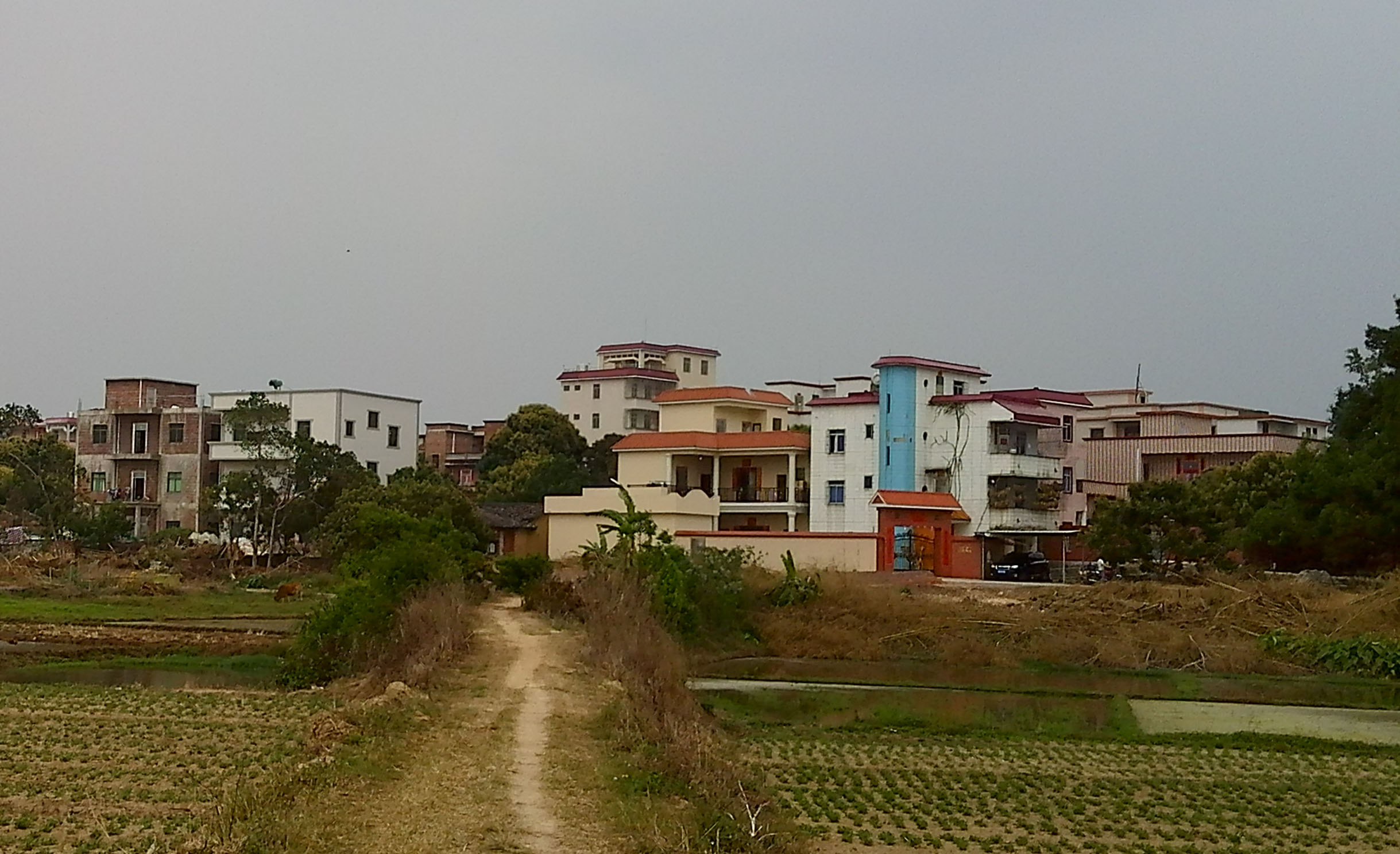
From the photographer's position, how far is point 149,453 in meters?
67.8

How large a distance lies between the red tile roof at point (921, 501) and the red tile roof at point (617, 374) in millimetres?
30257

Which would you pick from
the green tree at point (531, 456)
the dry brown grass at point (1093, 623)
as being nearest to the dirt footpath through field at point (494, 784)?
the dry brown grass at point (1093, 623)

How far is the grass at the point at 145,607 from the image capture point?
41375mm

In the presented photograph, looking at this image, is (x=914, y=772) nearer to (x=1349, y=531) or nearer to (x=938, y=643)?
(x=938, y=643)

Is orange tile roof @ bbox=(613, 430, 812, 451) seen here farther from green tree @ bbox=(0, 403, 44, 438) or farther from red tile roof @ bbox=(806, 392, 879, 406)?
green tree @ bbox=(0, 403, 44, 438)

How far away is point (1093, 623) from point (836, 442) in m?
18.0

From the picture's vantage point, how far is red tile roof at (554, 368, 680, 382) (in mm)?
80625

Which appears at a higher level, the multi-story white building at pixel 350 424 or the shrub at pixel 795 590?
the multi-story white building at pixel 350 424

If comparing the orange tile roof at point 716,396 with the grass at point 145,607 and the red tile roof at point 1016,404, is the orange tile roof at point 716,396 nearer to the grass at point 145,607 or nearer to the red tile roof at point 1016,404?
the red tile roof at point 1016,404

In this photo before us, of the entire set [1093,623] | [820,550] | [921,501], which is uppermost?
[921,501]

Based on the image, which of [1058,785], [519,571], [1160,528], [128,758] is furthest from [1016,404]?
[128,758]

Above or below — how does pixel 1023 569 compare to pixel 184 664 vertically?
above

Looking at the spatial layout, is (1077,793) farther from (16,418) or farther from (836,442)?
(16,418)

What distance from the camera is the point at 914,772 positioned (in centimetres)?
1823
